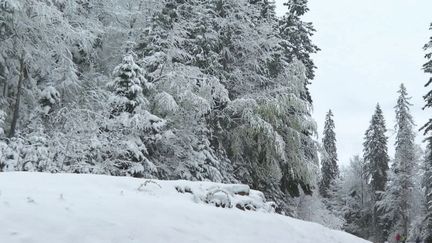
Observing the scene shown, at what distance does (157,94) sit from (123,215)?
29.9ft

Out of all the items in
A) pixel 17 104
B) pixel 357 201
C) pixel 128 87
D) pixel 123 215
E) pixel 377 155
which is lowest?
pixel 123 215

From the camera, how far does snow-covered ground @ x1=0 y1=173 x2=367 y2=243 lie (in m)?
5.02

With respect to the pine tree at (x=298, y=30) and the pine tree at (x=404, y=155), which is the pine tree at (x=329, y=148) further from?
the pine tree at (x=298, y=30)

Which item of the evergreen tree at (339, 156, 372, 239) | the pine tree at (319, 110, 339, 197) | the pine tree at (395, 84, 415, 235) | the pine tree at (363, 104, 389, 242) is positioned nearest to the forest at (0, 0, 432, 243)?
the pine tree at (395, 84, 415, 235)

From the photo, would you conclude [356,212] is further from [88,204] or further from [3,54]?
[88,204]

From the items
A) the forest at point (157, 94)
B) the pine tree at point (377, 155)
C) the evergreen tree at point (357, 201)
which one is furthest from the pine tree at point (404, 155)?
the forest at point (157, 94)

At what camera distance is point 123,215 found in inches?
227

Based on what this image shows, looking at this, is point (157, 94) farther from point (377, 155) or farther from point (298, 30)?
point (377, 155)

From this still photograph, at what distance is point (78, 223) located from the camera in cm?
521

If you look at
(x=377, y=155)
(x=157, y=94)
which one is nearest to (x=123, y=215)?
(x=157, y=94)

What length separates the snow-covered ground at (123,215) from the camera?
5.02 metres

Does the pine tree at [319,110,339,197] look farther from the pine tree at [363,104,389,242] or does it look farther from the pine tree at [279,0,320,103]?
the pine tree at [279,0,320,103]

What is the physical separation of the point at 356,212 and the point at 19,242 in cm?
6054

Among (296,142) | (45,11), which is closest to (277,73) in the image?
(296,142)
